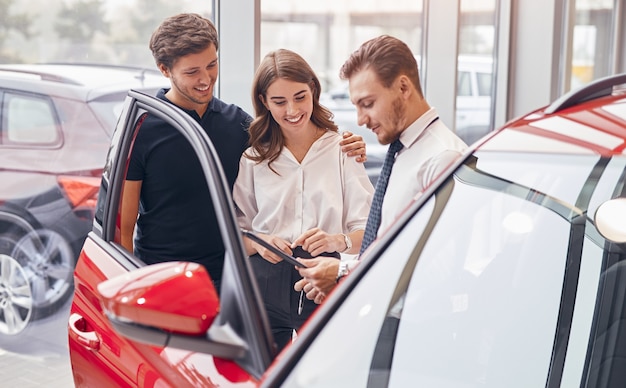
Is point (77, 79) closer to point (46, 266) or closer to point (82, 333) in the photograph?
point (46, 266)

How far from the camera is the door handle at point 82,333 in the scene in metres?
1.67

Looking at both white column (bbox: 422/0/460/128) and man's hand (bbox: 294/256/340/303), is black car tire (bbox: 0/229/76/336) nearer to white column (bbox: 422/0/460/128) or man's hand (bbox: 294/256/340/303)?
man's hand (bbox: 294/256/340/303)

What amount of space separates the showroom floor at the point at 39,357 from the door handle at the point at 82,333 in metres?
1.39

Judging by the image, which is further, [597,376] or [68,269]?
[68,269]

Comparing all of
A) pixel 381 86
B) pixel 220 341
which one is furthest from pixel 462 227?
pixel 381 86

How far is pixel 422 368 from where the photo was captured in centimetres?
150

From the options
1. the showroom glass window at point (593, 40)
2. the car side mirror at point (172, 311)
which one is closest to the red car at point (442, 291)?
the car side mirror at point (172, 311)

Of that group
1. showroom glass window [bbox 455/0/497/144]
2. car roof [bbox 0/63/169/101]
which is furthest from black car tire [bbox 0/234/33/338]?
showroom glass window [bbox 455/0/497/144]

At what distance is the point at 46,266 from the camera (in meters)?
3.11

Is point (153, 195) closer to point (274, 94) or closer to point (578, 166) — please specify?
point (274, 94)

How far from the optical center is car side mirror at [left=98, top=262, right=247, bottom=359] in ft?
3.79

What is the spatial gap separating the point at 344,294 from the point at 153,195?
3.85 feet

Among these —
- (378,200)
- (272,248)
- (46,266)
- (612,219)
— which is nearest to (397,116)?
(378,200)

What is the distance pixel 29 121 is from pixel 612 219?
6.64 ft
